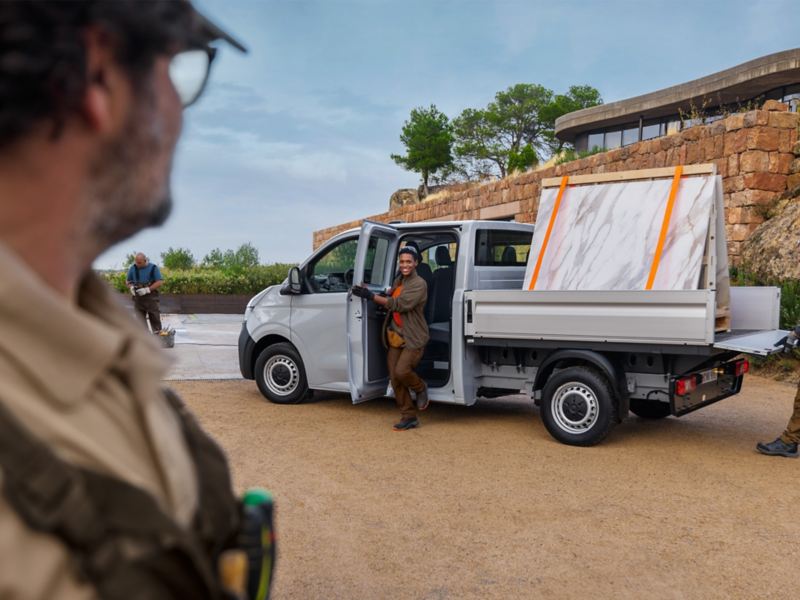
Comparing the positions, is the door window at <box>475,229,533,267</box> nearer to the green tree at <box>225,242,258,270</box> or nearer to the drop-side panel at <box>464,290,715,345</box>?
the drop-side panel at <box>464,290,715,345</box>

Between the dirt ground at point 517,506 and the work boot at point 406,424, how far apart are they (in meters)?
0.14

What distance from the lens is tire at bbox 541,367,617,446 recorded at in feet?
22.9

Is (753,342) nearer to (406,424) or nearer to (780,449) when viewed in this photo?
(780,449)

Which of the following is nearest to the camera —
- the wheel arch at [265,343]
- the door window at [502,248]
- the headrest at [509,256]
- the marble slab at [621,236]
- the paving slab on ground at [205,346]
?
the marble slab at [621,236]

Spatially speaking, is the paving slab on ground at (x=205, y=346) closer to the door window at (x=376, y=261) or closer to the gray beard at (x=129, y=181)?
the door window at (x=376, y=261)

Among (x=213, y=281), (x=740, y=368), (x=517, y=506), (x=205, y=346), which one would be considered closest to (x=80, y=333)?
(x=517, y=506)

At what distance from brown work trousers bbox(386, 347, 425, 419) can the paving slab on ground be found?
2.22 meters

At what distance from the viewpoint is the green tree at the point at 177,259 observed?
3256cm

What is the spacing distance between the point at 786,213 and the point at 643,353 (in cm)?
832

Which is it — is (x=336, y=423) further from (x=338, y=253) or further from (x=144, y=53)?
(x=144, y=53)

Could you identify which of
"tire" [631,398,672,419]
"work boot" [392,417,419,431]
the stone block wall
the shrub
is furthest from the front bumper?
the stone block wall

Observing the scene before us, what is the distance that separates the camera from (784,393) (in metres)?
10.3

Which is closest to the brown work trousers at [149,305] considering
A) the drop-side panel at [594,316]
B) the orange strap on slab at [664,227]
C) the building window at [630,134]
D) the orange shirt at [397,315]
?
the orange shirt at [397,315]

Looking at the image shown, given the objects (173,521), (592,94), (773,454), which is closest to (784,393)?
(773,454)
